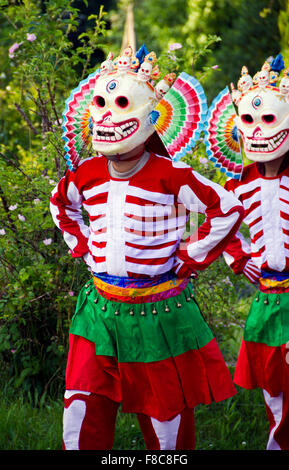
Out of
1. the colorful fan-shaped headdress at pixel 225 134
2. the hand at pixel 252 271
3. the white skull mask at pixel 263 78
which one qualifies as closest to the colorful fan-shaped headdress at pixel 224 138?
the colorful fan-shaped headdress at pixel 225 134

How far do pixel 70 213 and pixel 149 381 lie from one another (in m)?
0.95

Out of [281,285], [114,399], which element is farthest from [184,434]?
[281,285]

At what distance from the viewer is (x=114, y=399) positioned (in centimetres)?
311

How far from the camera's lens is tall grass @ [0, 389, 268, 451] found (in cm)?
394

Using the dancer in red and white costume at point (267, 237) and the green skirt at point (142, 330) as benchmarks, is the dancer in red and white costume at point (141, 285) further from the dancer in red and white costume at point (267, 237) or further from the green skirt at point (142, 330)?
the dancer in red and white costume at point (267, 237)

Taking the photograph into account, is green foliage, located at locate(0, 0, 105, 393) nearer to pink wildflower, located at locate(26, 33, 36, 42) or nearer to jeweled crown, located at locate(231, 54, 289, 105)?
pink wildflower, located at locate(26, 33, 36, 42)

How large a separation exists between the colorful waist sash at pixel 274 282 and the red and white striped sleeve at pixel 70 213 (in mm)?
1023

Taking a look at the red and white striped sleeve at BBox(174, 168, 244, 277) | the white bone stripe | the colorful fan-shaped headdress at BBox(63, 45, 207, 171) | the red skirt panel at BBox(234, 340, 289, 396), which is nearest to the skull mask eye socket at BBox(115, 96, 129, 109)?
the colorful fan-shaped headdress at BBox(63, 45, 207, 171)

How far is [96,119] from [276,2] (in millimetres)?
9185

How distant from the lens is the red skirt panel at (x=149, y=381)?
307 centimetres

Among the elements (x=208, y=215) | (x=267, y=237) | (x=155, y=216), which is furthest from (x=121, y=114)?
(x=267, y=237)

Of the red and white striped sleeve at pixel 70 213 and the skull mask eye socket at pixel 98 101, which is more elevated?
the skull mask eye socket at pixel 98 101

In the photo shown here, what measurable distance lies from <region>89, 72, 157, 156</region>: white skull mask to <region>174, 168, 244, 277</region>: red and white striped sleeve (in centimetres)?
29

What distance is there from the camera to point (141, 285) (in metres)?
3.13
